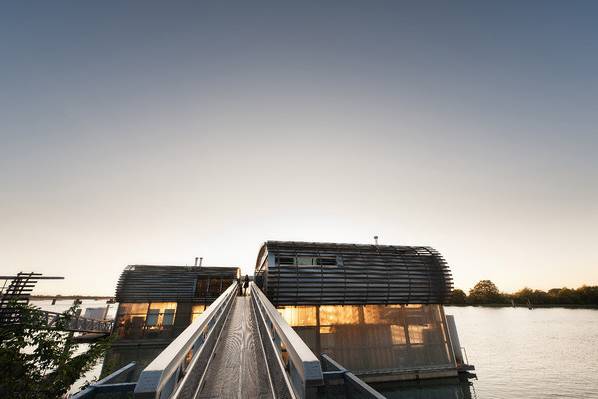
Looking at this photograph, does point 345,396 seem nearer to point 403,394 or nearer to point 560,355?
point 403,394

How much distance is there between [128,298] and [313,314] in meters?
18.6

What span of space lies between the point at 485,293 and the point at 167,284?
530 ft

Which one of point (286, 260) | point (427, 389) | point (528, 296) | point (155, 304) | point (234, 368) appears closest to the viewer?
point (234, 368)

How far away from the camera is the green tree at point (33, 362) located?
7539mm

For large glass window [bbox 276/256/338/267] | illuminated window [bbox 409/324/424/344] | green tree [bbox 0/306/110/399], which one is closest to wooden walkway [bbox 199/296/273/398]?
green tree [bbox 0/306/110/399]

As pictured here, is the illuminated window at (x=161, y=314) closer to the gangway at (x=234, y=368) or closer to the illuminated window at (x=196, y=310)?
the illuminated window at (x=196, y=310)

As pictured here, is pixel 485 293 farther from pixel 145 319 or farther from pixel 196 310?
pixel 145 319

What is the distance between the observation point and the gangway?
1827 mm

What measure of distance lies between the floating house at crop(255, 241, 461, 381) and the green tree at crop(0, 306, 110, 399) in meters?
9.52

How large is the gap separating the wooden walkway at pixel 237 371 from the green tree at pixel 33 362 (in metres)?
5.16

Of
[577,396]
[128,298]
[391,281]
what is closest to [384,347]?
[391,281]

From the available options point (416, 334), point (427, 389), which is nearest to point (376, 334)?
point (416, 334)

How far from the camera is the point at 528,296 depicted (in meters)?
125

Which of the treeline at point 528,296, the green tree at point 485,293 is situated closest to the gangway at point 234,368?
the treeline at point 528,296
